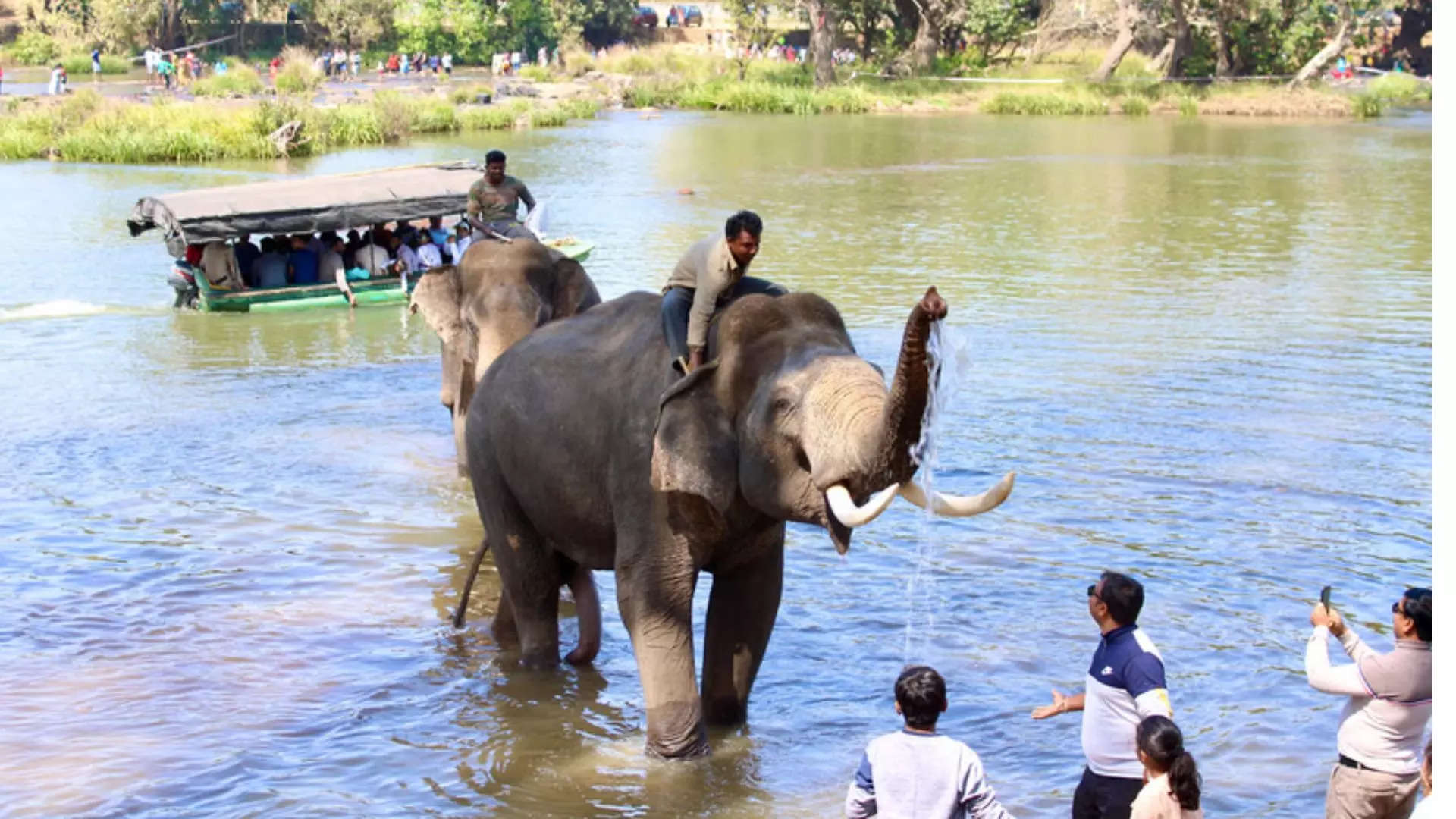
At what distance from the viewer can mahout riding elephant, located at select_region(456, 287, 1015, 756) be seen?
646 centimetres

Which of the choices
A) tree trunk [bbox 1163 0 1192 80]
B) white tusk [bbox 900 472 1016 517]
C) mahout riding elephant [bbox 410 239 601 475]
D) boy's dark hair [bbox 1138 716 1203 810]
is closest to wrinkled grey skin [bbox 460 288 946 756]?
white tusk [bbox 900 472 1016 517]

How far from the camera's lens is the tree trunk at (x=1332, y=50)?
58.8 metres

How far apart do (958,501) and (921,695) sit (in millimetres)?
943

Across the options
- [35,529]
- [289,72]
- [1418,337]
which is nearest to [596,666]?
[35,529]

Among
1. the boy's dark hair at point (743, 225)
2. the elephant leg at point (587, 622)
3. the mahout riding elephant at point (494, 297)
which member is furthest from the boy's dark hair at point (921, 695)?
the mahout riding elephant at point (494, 297)

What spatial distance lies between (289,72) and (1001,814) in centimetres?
5406

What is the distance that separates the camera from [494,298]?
37.8 ft

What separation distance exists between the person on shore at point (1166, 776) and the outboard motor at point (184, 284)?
1931 cm

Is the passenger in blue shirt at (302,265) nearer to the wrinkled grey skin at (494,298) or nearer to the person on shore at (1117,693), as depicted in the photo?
the wrinkled grey skin at (494,298)

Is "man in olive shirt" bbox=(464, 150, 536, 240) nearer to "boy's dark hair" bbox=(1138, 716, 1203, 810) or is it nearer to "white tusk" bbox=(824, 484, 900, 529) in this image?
"white tusk" bbox=(824, 484, 900, 529)

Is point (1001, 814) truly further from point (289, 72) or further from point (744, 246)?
point (289, 72)

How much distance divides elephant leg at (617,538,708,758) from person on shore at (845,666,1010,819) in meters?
2.29

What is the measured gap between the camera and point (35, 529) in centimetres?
1287

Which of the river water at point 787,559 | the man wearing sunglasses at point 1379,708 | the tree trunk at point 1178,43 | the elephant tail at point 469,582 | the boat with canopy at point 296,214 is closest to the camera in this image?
the man wearing sunglasses at point 1379,708
